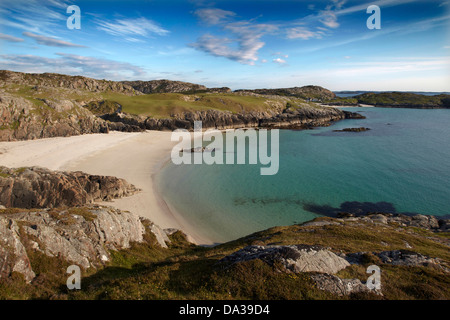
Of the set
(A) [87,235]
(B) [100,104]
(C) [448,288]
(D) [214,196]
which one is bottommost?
(D) [214,196]

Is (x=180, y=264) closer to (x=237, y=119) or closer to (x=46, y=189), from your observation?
(x=46, y=189)

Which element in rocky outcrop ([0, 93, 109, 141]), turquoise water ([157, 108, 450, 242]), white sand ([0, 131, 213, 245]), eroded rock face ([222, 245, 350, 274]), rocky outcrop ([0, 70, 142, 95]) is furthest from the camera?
rocky outcrop ([0, 70, 142, 95])

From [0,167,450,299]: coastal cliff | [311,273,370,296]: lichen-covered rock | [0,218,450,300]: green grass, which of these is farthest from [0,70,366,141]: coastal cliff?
[311,273,370,296]: lichen-covered rock

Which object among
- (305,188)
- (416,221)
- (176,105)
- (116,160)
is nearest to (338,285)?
(416,221)

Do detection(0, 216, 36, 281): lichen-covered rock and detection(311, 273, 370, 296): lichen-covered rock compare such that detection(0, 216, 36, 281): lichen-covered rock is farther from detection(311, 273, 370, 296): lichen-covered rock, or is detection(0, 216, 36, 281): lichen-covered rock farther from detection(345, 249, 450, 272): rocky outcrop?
detection(345, 249, 450, 272): rocky outcrop
